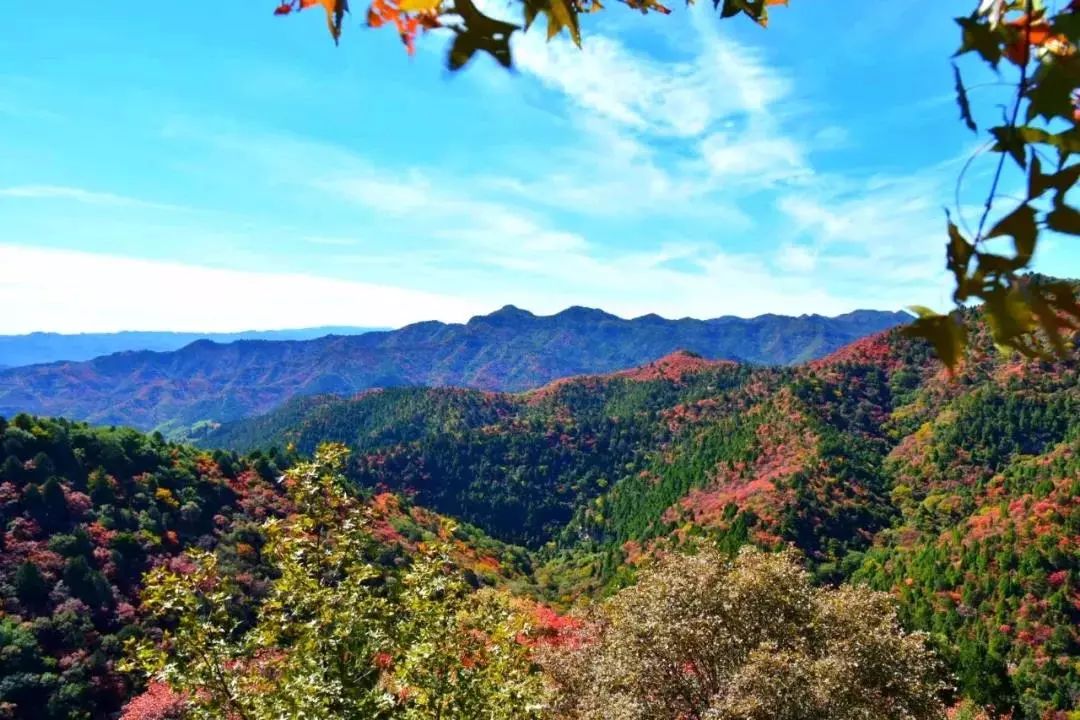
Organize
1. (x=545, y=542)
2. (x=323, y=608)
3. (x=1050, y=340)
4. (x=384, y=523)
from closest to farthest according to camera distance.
A: 1. (x=1050, y=340)
2. (x=323, y=608)
3. (x=384, y=523)
4. (x=545, y=542)

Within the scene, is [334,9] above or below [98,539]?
above

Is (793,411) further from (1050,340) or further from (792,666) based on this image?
(1050,340)

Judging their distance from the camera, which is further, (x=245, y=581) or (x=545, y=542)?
(x=545, y=542)

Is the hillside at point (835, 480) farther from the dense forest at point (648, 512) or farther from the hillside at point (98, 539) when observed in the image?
the hillside at point (98, 539)

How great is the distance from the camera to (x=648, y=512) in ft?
322

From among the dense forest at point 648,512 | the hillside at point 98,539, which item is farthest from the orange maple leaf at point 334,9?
the hillside at point 98,539

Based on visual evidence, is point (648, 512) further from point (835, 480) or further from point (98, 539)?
point (98, 539)

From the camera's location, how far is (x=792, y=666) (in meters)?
12.8

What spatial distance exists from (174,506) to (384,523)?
20114 mm

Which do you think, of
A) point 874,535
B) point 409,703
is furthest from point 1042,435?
point 409,703

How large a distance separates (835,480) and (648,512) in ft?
93.9

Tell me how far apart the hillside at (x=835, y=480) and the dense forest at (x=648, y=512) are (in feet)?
1.05

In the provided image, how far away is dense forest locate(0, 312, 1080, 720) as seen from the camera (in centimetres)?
3475

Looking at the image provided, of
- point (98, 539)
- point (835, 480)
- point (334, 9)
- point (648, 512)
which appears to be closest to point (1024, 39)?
point (334, 9)
